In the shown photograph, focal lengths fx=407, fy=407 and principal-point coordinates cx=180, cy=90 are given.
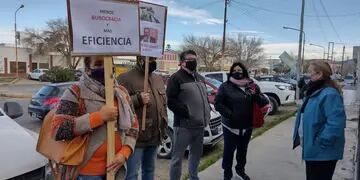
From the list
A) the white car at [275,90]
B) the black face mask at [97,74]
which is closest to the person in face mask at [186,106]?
the black face mask at [97,74]

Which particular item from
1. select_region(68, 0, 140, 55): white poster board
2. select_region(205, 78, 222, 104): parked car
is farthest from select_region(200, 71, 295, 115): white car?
select_region(68, 0, 140, 55): white poster board

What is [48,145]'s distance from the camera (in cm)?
285

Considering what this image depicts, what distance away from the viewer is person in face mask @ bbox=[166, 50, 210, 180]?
4.79 meters

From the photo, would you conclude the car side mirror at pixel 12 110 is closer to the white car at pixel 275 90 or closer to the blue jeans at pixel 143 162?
the blue jeans at pixel 143 162

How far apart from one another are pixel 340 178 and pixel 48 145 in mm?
4828

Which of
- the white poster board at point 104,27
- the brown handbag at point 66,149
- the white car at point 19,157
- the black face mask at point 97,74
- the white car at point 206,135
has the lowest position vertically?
the white car at point 206,135

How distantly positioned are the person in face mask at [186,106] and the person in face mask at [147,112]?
1.44 ft

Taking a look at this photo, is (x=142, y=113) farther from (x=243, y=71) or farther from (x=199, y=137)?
(x=243, y=71)

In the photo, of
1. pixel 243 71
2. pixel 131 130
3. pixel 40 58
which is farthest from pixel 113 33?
pixel 40 58

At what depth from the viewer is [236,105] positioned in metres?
5.50

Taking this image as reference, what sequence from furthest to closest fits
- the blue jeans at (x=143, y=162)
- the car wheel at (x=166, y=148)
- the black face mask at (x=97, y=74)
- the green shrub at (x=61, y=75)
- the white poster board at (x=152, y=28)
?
1. the green shrub at (x=61, y=75)
2. the car wheel at (x=166, y=148)
3. the white poster board at (x=152, y=28)
4. the blue jeans at (x=143, y=162)
5. the black face mask at (x=97, y=74)

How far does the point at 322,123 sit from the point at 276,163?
10.3 feet

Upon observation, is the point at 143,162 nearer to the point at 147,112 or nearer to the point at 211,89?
the point at 147,112

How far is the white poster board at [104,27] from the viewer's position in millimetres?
2754
